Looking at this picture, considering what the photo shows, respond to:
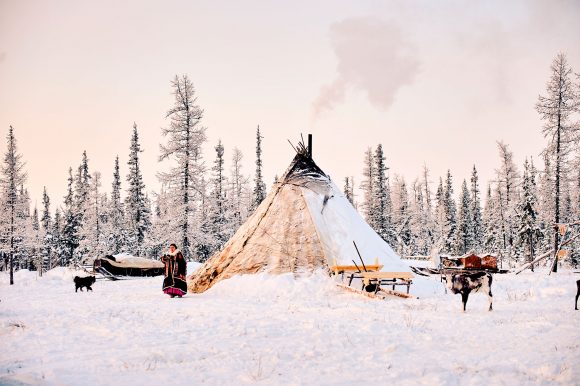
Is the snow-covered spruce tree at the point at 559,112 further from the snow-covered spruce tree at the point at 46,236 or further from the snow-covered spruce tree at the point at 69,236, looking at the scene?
the snow-covered spruce tree at the point at 46,236

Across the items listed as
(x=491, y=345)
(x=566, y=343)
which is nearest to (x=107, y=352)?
(x=491, y=345)

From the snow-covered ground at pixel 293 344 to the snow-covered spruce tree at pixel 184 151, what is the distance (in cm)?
2069

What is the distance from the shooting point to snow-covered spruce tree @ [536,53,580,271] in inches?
1095

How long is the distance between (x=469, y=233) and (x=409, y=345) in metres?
51.1

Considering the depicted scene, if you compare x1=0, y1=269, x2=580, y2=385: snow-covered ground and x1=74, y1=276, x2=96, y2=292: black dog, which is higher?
x1=0, y1=269, x2=580, y2=385: snow-covered ground

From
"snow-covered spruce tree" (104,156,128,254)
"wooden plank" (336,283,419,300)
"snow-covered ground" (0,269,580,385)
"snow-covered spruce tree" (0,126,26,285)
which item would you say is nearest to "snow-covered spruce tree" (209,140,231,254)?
"snow-covered spruce tree" (104,156,128,254)

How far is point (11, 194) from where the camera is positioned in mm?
32250

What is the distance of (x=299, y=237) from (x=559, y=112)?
22944 millimetres

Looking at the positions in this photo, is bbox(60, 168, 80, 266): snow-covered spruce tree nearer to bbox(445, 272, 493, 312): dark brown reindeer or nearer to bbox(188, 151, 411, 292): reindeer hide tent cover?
bbox(188, 151, 411, 292): reindeer hide tent cover

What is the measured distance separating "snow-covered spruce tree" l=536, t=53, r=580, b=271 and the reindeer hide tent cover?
62.9 ft

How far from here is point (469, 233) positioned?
53.0m

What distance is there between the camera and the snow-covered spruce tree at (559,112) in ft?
91.2

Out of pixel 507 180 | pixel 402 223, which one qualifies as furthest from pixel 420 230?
pixel 507 180

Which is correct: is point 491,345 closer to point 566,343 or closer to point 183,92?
point 566,343
